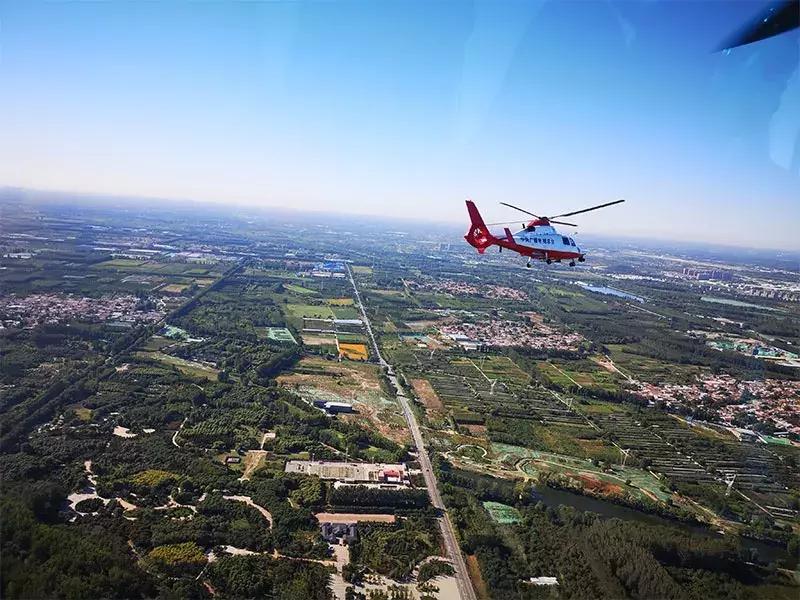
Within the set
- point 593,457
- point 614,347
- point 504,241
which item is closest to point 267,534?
point 504,241

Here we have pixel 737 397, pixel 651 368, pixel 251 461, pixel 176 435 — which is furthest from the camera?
pixel 651 368

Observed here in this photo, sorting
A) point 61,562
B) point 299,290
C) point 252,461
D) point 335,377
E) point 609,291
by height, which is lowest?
point 252,461

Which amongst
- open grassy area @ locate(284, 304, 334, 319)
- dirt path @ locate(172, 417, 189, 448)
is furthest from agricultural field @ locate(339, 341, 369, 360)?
dirt path @ locate(172, 417, 189, 448)

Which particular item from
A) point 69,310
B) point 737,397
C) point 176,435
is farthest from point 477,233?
point 69,310

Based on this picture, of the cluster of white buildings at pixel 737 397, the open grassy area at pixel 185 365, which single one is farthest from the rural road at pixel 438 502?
the cluster of white buildings at pixel 737 397

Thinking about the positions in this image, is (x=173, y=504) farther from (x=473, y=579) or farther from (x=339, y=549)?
(x=473, y=579)

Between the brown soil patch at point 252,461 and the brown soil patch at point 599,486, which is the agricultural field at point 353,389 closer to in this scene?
the brown soil patch at point 252,461

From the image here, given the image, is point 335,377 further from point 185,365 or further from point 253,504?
point 253,504
